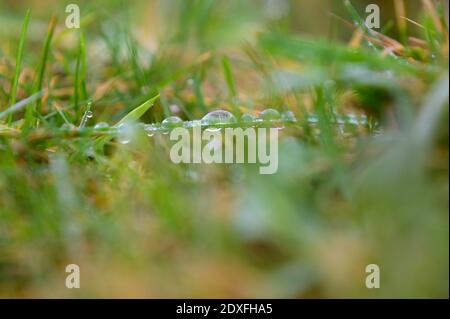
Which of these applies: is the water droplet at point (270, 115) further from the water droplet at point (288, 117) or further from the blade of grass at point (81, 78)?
the blade of grass at point (81, 78)

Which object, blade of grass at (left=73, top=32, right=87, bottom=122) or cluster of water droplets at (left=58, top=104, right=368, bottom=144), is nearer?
cluster of water droplets at (left=58, top=104, right=368, bottom=144)

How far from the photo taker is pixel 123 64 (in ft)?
5.78

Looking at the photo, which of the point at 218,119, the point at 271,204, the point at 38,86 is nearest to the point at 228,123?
the point at 218,119

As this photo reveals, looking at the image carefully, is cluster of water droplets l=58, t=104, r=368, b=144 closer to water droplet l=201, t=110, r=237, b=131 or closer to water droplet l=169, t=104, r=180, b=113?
water droplet l=201, t=110, r=237, b=131

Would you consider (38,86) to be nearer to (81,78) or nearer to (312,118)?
(81,78)

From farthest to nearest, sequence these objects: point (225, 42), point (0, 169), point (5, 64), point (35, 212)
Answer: point (225, 42), point (5, 64), point (0, 169), point (35, 212)

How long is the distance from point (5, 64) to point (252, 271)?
1039mm

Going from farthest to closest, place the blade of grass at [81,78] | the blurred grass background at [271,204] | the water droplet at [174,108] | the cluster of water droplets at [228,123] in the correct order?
the water droplet at [174,108]
the blade of grass at [81,78]
the cluster of water droplets at [228,123]
the blurred grass background at [271,204]

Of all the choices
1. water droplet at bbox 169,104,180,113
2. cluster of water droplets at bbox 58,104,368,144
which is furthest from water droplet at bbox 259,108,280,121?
water droplet at bbox 169,104,180,113

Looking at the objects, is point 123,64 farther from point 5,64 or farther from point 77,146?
point 77,146

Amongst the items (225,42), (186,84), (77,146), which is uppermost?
(225,42)

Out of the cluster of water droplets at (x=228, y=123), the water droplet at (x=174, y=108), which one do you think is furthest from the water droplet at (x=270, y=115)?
the water droplet at (x=174, y=108)

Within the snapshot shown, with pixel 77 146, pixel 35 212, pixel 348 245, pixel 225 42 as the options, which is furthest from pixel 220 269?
pixel 225 42

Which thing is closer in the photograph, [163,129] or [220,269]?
[220,269]
